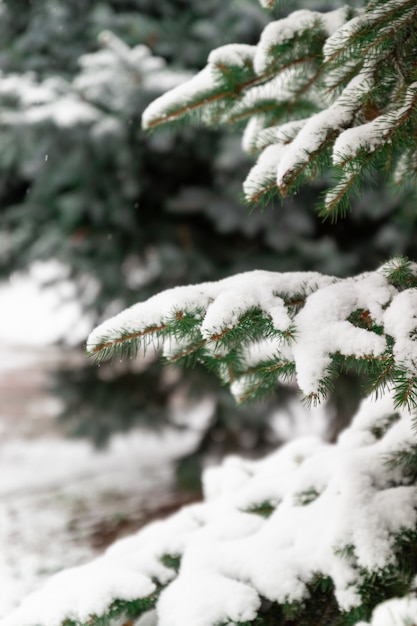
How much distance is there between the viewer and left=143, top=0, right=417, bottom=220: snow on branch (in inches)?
46.1

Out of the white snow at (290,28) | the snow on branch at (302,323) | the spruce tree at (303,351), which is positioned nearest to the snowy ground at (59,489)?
the spruce tree at (303,351)

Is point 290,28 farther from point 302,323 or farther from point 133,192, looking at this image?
point 133,192

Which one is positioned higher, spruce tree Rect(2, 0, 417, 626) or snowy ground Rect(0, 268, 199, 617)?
snowy ground Rect(0, 268, 199, 617)

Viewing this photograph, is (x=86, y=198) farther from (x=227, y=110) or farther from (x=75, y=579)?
(x=75, y=579)

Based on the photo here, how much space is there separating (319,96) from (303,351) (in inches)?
36.9

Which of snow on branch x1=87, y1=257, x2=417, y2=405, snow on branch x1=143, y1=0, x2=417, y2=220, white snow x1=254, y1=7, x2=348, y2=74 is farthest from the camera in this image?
white snow x1=254, y1=7, x2=348, y2=74

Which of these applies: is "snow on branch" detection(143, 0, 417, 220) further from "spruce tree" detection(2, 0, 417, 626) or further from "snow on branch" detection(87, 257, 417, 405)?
"snow on branch" detection(87, 257, 417, 405)

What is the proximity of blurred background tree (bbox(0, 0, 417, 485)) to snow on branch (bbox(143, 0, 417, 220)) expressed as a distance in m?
1.92

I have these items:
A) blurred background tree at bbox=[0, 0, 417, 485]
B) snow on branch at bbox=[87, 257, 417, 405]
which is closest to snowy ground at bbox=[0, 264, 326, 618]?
blurred background tree at bbox=[0, 0, 417, 485]

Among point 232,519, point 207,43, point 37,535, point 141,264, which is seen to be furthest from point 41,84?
point 232,519

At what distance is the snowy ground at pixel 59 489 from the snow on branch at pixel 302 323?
1.75m

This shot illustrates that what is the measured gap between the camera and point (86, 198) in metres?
3.84

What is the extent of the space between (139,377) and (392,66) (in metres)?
3.68

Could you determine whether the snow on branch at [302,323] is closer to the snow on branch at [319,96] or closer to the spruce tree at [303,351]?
the spruce tree at [303,351]
